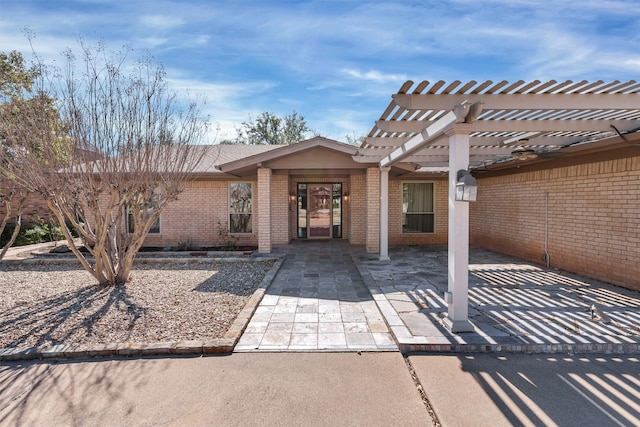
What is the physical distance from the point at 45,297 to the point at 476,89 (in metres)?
7.30

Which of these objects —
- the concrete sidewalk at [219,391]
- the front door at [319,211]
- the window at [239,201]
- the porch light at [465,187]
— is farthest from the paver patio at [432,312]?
the front door at [319,211]

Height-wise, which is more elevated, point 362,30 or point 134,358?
point 362,30

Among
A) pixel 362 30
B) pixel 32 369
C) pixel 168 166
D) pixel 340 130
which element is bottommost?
pixel 32 369

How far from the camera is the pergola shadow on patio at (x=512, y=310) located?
138 inches

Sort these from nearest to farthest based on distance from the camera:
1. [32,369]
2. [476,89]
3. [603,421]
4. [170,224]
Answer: [603,421], [32,369], [476,89], [170,224]

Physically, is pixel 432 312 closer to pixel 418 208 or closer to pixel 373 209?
pixel 373 209

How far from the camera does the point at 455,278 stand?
3.84m

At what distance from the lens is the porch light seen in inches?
137

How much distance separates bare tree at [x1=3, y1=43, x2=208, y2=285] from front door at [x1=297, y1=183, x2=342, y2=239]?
243 inches

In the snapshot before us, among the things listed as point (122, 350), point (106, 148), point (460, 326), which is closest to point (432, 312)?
point (460, 326)

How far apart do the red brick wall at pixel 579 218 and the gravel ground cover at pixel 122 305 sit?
22.0ft

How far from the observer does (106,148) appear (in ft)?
17.3

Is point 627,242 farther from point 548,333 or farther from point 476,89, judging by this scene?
point 476,89

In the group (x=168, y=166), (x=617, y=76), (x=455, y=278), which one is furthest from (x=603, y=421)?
(x=168, y=166)
